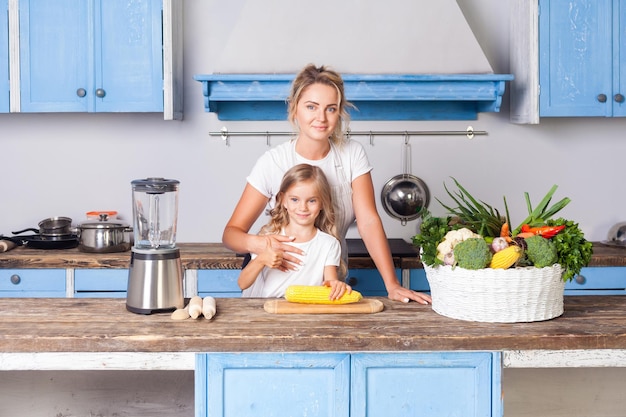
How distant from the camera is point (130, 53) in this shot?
12.5ft

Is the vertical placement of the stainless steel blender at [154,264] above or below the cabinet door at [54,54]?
below

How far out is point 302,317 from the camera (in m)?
2.17

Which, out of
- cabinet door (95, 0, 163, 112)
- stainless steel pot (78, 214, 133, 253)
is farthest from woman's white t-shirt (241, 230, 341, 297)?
cabinet door (95, 0, 163, 112)

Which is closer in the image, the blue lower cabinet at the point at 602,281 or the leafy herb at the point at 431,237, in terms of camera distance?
the leafy herb at the point at 431,237

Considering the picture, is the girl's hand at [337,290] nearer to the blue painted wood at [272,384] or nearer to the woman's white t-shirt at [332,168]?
the blue painted wood at [272,384]

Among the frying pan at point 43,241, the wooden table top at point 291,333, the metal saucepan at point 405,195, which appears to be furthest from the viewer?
the metal saucepan at point 405,195

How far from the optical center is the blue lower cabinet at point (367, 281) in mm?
3648

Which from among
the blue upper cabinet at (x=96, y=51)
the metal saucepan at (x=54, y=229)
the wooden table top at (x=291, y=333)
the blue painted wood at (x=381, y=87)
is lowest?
the wooden table top at (x=291, y=333)

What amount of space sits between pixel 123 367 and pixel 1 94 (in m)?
2.33

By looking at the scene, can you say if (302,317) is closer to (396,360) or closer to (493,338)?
(396,360)

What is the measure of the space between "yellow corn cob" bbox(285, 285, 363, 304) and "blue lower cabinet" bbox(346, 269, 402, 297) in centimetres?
137

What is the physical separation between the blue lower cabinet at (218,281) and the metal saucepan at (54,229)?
772 millimetres

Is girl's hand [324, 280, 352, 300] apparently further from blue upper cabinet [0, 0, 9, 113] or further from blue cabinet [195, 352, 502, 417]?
blue upper cabinet [0, 0, 9, 113]

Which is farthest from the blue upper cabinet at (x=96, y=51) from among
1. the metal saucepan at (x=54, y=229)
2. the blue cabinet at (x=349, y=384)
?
the blue cabinet at (x=349, y=384)
